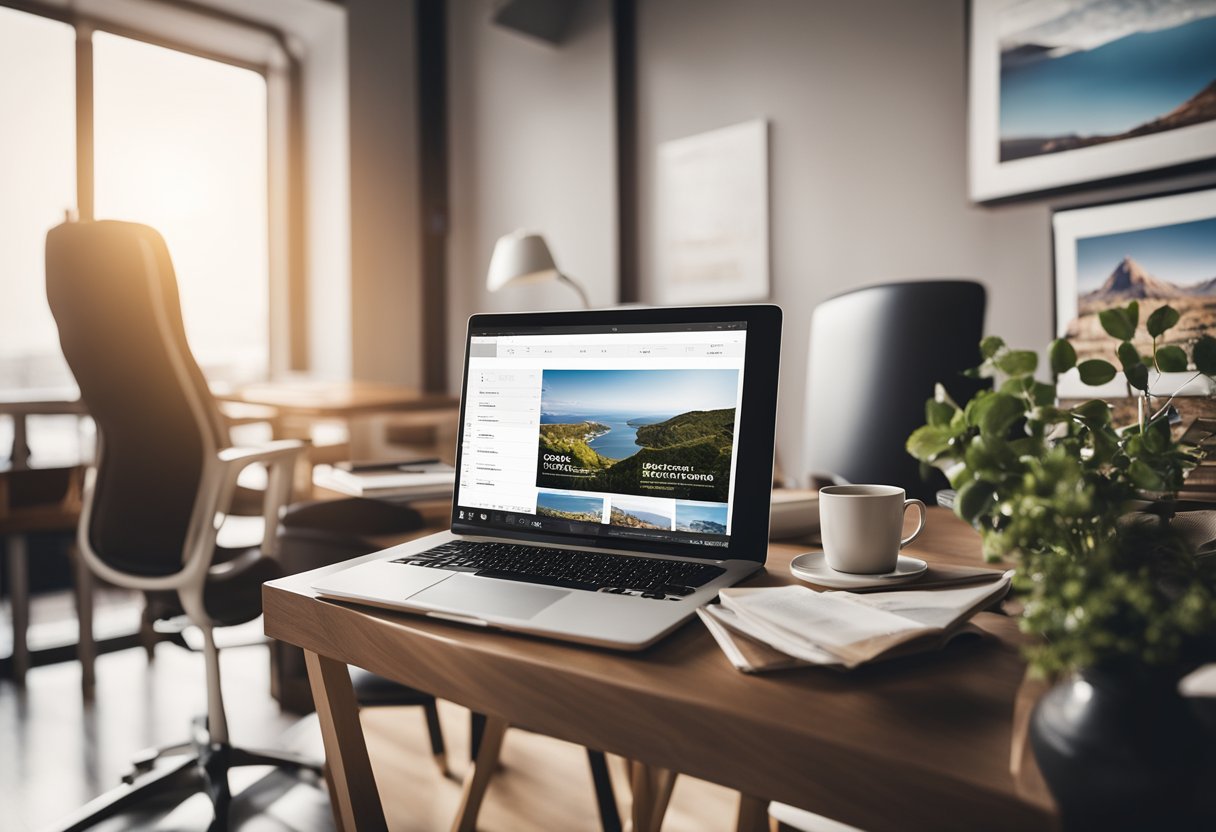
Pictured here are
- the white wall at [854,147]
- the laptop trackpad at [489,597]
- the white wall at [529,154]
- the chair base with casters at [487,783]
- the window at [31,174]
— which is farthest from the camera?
the white wall at [529,154]

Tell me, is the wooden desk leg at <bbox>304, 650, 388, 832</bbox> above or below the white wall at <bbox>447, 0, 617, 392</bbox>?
below

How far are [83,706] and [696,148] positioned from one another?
274 cm

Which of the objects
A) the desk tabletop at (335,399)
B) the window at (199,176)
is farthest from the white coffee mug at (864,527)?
the window at (199,176)

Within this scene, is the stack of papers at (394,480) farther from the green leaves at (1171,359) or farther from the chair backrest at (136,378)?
the green leaves at (1171,359)

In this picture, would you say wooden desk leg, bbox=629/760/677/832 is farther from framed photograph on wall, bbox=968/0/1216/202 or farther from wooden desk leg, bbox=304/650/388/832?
framed photograph on wall, bbox=968/0/1216/202

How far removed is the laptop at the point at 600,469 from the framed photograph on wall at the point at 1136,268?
1.54 meters

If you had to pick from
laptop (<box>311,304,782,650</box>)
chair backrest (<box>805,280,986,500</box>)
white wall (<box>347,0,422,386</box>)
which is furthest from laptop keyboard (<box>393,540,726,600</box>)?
white wall (<box>347,0,422,386</box>)

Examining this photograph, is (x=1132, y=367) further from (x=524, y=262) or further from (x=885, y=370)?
(x=524, y=262)

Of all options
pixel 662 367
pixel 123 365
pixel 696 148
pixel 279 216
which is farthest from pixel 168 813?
pixel 279 216

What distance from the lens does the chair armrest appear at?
163cm

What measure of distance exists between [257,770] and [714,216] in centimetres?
231

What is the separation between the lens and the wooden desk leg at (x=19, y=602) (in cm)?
249

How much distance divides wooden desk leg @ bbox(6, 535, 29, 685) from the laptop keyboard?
2240 millimetres

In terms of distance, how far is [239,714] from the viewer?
2312mm
